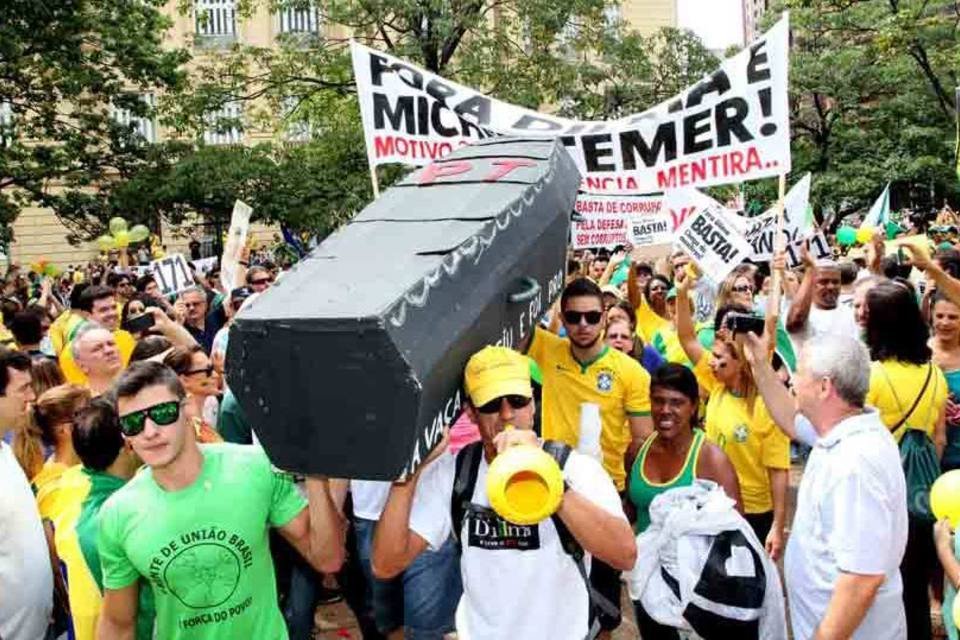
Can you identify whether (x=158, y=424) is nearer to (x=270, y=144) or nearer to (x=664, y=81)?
(x=270, y=144)

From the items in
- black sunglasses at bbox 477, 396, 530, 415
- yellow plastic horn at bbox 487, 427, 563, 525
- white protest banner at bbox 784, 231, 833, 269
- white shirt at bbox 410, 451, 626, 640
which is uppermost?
white protest banner at bbox 784, 231, 833, 269

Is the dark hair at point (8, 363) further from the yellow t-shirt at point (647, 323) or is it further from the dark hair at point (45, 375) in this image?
the yellow t-shirt at point (647, 323)

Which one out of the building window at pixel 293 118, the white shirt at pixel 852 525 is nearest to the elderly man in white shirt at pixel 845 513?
the white shirt at pixel 852 525

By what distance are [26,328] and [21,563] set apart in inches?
144

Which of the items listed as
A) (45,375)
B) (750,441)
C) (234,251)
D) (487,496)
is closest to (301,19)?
(234,251)

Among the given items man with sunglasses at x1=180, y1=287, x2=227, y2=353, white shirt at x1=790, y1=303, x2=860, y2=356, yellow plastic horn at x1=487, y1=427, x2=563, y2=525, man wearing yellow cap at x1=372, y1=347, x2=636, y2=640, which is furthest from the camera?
man with sunglasses at x1=180, y1=287, x2=227, y2=353

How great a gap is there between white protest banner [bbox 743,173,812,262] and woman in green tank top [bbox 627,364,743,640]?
4037 millimetres

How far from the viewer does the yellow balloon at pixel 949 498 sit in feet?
9.58

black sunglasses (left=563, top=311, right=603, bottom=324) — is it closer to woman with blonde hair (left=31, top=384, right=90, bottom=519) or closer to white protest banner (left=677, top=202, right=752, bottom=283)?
white protest banner (left=677, top=202, right=752, bottom=283)

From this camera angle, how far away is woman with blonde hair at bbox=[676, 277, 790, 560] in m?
4.27

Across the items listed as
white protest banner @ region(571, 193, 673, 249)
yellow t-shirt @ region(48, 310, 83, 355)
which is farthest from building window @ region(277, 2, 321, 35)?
yellow t-shirt @ region(48, 310, 83, 355)

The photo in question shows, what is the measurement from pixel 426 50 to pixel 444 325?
42.2ft

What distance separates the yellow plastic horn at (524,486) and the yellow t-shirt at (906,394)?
2.33 meters

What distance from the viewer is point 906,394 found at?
400cm
